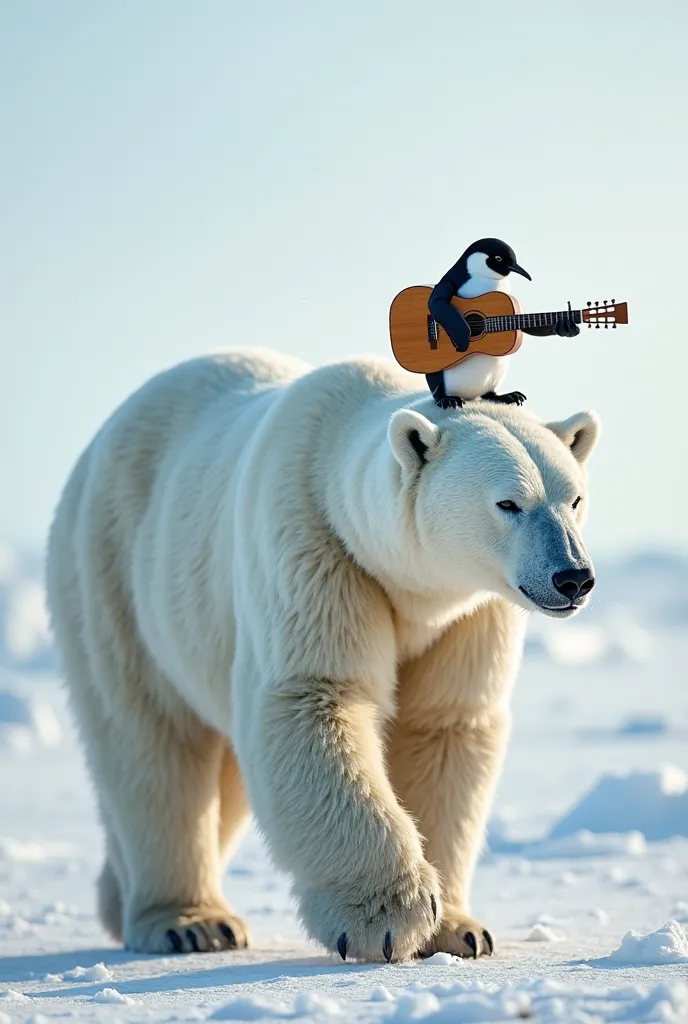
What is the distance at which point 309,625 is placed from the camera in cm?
436

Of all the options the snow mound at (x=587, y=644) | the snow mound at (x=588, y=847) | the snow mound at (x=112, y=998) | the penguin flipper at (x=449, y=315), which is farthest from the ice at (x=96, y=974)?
the snow mound at (x=587, y=644)

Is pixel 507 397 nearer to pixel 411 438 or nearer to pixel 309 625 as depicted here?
pixel 411 438

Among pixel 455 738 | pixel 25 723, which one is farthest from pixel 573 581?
pixel 25 723

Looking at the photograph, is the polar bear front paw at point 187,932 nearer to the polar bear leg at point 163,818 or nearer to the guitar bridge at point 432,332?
the polar bear leg at point 163,818

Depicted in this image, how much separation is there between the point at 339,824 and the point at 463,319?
4.65 ft

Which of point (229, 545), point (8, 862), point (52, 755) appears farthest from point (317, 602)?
point (52, 755)

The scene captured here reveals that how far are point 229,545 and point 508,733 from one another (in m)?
1.09

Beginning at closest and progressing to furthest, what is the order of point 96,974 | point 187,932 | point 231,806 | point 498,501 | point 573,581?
point 573,581 → point 498,501 → point 96,974 → point 187,932 → point 231,806

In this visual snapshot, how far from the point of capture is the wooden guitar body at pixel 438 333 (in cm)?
425

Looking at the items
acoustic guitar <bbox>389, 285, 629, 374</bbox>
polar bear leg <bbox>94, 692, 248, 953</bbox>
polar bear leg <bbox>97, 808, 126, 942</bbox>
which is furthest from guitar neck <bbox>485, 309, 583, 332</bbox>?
polar bear leg <bbox>97, 808, 126, 942</bbox>

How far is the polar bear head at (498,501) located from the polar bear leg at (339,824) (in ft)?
1.60

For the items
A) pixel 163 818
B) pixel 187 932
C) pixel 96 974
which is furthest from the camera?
pixel 163 818

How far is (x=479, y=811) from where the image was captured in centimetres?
480

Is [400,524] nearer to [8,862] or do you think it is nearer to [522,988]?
[522,988]
